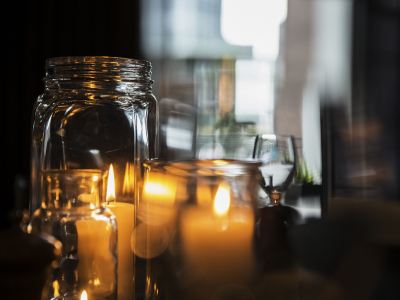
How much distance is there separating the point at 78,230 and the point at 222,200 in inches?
5.9

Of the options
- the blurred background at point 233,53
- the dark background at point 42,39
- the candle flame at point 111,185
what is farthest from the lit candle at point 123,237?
the dark background at point 42,39

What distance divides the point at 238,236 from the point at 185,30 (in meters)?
2.36

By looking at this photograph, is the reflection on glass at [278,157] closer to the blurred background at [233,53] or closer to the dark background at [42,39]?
the blurred background at [233,53]

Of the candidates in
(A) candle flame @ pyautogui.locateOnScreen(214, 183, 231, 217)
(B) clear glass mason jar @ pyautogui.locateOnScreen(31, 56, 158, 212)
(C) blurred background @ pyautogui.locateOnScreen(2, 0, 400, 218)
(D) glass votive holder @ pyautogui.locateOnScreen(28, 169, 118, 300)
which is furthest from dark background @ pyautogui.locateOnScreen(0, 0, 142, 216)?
(A) candle flame @ pyautogui.locateOnScreen(214, 183, 231, 217)

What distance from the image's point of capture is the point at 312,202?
0.68 metres

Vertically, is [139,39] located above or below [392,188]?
above

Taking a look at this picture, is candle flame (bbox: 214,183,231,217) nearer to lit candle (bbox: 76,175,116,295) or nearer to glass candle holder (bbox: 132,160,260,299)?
glass candle holder (bbox: 132,160,260,299)

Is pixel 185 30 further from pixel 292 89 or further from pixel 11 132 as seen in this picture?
pixel 11 132

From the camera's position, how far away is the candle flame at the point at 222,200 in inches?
19.0

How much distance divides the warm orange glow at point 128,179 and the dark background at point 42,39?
6.52 feet

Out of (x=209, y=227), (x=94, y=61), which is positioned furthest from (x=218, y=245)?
(x=94, y=61)

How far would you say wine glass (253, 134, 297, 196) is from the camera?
25.1 inches

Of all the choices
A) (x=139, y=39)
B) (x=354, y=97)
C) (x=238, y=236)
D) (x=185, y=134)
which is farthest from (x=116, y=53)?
(x=238, y=236)

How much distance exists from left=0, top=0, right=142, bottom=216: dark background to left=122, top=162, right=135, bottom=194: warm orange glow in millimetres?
1987
